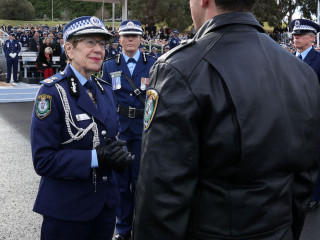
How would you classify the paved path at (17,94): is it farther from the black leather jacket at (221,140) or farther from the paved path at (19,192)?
the black leather jacket at (221,140)

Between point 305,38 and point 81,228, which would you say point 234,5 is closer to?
point 81,228

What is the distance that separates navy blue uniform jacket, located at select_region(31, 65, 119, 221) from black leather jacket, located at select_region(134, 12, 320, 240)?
899 mm

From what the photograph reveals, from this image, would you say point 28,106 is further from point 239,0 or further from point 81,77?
point 239,0

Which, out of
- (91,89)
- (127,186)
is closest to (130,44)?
(127,186)

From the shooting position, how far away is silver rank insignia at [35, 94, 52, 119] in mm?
2191

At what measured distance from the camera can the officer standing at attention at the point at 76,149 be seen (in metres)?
2.21

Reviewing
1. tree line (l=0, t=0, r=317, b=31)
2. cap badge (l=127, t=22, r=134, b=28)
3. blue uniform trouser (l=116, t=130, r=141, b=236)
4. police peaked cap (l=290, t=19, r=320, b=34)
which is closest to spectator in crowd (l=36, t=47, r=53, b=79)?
cap badge (l=127, t=22, r=134, b=28)

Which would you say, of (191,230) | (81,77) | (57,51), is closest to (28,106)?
(57,51)

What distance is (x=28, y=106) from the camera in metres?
12.5

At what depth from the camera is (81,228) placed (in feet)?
7.58

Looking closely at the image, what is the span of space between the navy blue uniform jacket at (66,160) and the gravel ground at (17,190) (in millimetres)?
1854

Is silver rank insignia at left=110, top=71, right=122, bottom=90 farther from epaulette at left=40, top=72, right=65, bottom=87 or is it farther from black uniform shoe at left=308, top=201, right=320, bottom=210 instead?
black uniform shoe at left=308, top=201, right=320, bottom=210

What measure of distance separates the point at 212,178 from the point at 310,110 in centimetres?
50

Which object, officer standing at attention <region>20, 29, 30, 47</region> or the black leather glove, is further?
officer standing at attention <region>20, 29, 30, 47</region>
